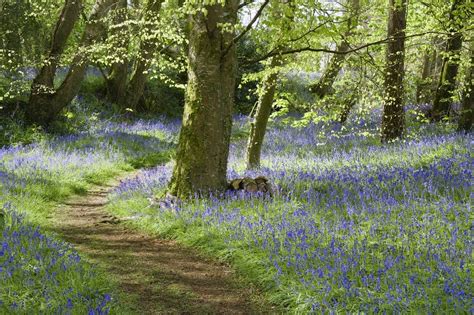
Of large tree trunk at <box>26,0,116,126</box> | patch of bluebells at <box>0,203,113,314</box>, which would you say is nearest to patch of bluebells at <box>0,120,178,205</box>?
large tree trunk at <box>26,0,116,126</box>

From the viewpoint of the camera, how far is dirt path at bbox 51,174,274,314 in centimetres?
509

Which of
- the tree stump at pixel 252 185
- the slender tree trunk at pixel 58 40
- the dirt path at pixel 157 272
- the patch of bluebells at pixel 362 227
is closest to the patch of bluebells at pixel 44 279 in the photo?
the dirt path at pixel 157 272

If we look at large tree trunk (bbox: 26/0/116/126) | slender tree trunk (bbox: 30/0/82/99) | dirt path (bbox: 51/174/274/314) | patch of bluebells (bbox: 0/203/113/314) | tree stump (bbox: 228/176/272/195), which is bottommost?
dirt path (bbox: 51/174/274/314)

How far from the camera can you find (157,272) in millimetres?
6062

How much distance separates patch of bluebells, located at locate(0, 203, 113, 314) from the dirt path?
0.47 m

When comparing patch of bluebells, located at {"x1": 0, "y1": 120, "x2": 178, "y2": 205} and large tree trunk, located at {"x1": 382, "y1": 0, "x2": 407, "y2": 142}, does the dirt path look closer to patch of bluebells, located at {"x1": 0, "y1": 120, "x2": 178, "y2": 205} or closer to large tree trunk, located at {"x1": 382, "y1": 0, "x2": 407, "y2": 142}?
patch of bluebells, located at {"x1": 0, "y1": 120, "x2": 178, "y2": 205}

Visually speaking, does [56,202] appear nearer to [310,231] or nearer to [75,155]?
[75,155]

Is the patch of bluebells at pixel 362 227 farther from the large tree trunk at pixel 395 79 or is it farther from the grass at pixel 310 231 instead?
the large tree trunk at pixel 395 79

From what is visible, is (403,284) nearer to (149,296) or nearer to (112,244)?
(149,296)

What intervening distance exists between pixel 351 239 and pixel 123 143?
446 inches

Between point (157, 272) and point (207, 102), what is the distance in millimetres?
3060

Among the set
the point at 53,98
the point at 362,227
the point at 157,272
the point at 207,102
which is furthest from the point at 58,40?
the point at 362,227

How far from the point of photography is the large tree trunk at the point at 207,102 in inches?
310

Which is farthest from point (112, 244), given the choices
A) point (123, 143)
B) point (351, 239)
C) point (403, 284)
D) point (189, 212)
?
point (123, 143)
